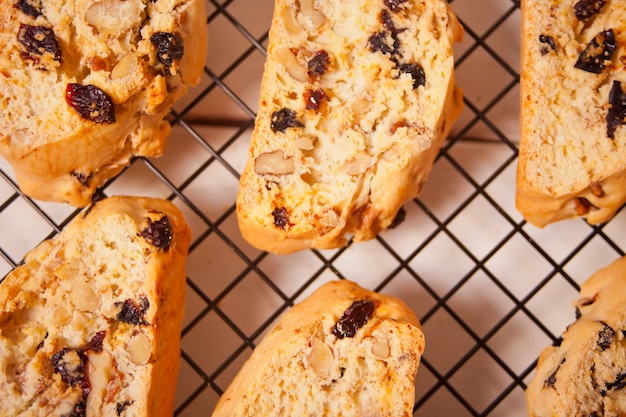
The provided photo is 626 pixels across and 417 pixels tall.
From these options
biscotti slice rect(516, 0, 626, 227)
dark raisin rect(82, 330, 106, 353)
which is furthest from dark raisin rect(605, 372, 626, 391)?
dark raisin rect(82, 330, 106, 353)

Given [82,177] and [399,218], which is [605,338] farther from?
[82,177]

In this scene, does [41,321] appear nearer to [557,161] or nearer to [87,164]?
[87,164]

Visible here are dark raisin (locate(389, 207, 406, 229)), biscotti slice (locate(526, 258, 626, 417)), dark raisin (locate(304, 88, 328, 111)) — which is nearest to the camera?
biscotti slice (locate(526, 258, 626, 417))

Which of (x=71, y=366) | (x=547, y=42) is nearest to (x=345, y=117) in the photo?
(x=547, y=42)

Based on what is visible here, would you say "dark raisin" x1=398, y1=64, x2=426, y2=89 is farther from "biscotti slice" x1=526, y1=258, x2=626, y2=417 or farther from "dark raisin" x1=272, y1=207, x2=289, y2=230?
"biscotti slice" x1=526, y1=258, x2=626, y2=417

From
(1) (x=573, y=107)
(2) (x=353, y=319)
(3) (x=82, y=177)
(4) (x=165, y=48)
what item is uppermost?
(1) (x=573, y=107)

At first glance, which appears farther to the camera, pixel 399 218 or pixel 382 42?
pixel 399 218
